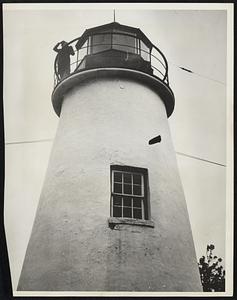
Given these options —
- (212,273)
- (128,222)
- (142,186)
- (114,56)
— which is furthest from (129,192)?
(114,56)

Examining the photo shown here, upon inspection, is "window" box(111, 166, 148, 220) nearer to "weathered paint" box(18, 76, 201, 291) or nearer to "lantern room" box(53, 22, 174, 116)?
"weathered paint" box(18, 76, 201, 291)

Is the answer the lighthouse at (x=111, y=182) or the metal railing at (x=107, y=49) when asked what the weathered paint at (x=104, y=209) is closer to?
the lighthouse at (x=111, y=182)

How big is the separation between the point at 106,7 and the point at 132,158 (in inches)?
46.3

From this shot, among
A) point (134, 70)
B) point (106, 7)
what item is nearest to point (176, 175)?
point (134, 70)

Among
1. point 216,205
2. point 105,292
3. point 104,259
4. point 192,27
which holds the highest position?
point 192,27

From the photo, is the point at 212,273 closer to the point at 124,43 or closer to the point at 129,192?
the point at 129,192

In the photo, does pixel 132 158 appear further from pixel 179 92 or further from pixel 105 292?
pixel 105 292

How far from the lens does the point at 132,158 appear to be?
12.0ft

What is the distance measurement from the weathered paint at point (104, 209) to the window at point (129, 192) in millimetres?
55

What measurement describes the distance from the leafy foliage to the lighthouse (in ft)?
0.22

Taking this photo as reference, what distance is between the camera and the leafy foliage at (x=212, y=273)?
352 cm

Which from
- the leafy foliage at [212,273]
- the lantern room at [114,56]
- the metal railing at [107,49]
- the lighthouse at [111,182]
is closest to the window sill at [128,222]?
the lighthouse at [111,182]

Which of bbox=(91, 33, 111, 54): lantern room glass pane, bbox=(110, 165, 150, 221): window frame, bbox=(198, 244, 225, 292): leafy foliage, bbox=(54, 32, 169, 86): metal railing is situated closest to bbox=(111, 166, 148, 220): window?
bbox=(110, 165, 150, 221): window frame

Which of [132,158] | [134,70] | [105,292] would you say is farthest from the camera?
[134,70]
